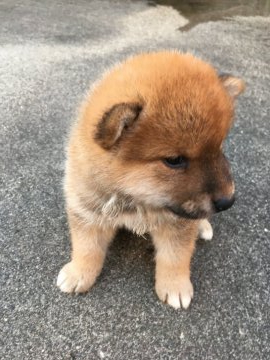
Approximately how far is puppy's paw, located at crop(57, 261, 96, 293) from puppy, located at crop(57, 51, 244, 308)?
14.3 inches

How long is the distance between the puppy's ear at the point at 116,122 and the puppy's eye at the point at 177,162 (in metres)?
0.22

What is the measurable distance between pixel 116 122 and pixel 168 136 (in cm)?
23

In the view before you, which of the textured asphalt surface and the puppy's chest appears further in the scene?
the textured asphalt surface

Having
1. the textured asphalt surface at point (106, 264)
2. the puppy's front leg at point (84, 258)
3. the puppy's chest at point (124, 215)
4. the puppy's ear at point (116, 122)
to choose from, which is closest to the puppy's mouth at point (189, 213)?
the puppy's chest at point (124, 215)

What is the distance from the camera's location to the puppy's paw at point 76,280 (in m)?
2.49

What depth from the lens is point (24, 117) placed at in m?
3.91

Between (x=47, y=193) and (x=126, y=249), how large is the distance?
2.54 ft

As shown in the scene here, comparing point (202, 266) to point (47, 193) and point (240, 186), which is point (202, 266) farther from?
point (47, 193)

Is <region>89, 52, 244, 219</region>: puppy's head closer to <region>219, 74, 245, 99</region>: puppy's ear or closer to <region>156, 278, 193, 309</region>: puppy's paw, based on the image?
<region>219, 74, 245, 99</region>: puppy's ear

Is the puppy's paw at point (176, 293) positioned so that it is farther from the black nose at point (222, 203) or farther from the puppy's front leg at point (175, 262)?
the black nose at point (222, 203)

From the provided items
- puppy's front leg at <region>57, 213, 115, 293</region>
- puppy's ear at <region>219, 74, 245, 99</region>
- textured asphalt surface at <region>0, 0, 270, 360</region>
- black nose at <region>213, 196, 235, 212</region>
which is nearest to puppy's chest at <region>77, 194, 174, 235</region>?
puppy's front leg at <region>57, 213, 115, 293</region>

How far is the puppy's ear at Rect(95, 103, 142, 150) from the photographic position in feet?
5.83

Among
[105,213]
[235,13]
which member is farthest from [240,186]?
[235,13]

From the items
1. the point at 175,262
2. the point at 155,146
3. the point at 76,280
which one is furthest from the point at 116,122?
the point at 76,280
